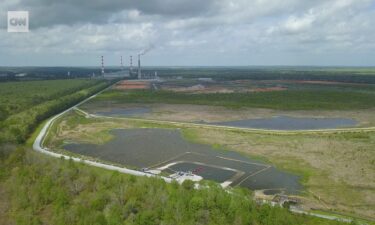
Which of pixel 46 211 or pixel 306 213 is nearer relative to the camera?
pixel 306 213

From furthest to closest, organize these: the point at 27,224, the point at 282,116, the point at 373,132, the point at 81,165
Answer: the point at 282,116 → the point at 373,132 → the point at 81,165 → the point at 27,224

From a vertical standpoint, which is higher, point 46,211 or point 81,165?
point 81,165

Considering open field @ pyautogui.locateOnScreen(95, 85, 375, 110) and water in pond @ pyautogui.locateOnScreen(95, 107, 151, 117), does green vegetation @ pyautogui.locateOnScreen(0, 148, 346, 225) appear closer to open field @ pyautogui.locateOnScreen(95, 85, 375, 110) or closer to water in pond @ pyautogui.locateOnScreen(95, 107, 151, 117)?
water in pond @ pyautogui.locateOnScreen(95, 107, 151, 117)

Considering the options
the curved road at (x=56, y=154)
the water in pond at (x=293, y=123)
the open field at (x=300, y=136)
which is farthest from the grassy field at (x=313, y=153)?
the water in pond at (x=293, y=123)

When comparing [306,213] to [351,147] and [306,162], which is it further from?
[351,147]

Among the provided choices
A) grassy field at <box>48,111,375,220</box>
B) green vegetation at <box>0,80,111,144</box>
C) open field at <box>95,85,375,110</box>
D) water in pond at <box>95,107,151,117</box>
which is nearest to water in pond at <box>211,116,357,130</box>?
grassy field at <box>48,111,375,220</box>

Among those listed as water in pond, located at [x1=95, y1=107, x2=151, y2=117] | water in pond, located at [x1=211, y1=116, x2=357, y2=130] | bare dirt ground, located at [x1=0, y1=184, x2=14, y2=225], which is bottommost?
bare dirt ground, located at [x1=0, y1=184, x2=14, y2=225]

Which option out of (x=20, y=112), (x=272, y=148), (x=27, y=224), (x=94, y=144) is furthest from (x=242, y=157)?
(x=20, y=112)
